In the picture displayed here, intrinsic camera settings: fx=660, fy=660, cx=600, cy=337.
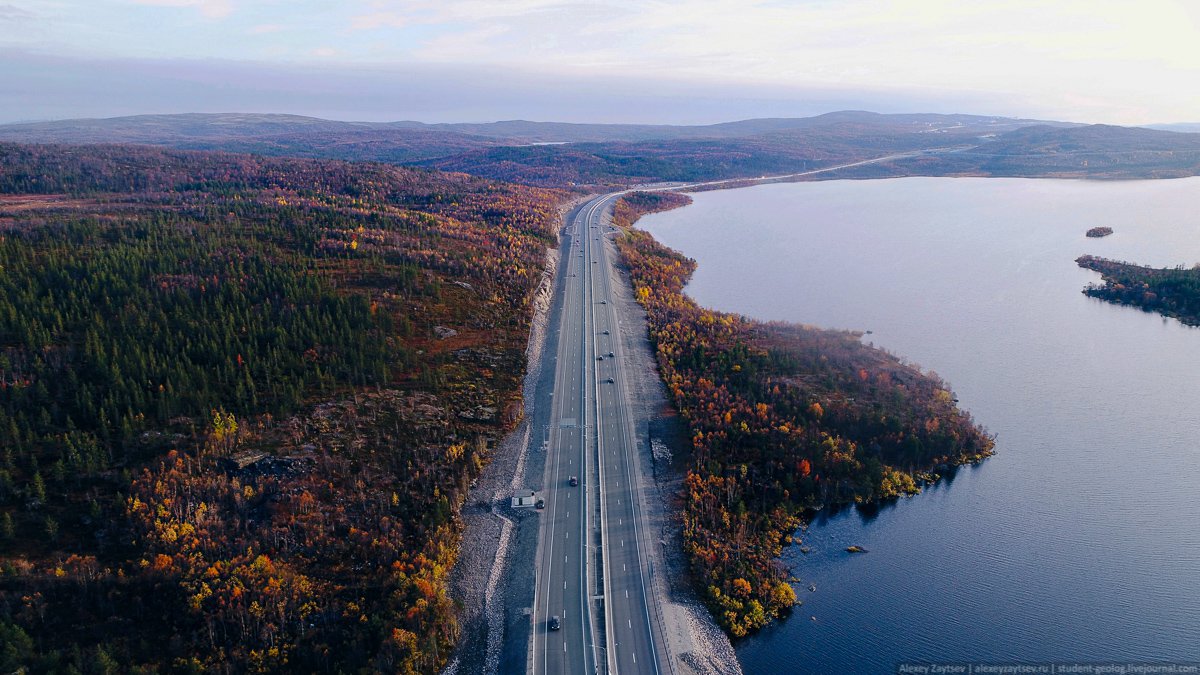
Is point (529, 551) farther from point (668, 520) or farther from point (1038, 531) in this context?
point (1038, 531)

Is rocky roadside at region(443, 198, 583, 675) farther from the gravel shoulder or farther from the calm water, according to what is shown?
the calm water

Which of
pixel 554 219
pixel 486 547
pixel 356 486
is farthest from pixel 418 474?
pixel 554 219

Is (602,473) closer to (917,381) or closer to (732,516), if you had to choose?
(732,516)

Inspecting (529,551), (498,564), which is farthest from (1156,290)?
(498,564)

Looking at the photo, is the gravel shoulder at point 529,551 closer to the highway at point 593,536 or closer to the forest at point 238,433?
the highway at point 593,536

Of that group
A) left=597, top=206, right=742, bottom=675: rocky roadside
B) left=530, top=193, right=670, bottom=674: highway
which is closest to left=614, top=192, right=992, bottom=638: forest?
left=597, top=206, right=742, bottom=675: rocky roadside
